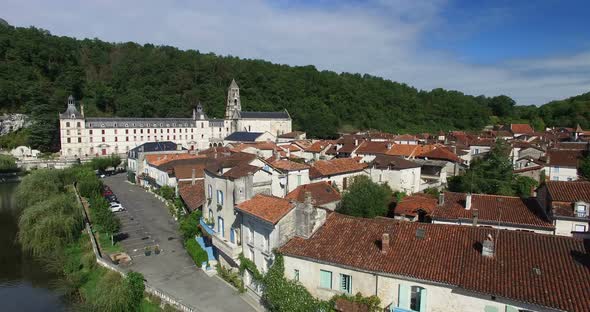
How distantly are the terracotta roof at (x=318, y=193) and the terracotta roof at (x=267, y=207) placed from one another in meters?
5.65

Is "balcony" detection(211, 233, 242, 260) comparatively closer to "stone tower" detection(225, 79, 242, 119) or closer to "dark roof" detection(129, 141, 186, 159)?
"dark roof" detection(129, 141, 186, 159)

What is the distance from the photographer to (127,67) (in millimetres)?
113750

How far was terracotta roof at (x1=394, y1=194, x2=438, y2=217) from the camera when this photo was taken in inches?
1074

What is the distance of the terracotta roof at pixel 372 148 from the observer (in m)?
45.1

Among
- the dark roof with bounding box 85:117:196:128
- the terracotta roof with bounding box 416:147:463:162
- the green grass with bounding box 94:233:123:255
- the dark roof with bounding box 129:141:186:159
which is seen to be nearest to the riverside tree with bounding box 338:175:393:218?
the green grass with bounding box 94:233:123:255

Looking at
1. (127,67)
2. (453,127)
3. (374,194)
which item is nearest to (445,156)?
(374,194)

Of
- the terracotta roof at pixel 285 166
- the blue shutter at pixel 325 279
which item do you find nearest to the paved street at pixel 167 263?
the blue shutter at pixel 325 279

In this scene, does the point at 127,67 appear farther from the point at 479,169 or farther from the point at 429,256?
the point at 429,256

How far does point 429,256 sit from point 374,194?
38.2 feet

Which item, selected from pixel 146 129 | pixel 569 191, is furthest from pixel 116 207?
pixel 146 129

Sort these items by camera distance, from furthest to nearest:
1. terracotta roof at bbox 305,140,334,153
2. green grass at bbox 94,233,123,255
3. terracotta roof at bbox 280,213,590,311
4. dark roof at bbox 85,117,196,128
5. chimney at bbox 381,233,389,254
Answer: dark roof at bbox 85,117,196,128, terracotta roof at bbox 305,140,334,153, green grass at bbox 94,233,123,255, chimney at bbox 381,233,389,254, terracotta roof at bbox 280,213,590,311

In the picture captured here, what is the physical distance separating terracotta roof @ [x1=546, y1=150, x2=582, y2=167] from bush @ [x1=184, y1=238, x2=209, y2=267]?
117 feet

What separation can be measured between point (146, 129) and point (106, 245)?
189ft

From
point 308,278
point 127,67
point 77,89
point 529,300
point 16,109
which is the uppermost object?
point 127,67
